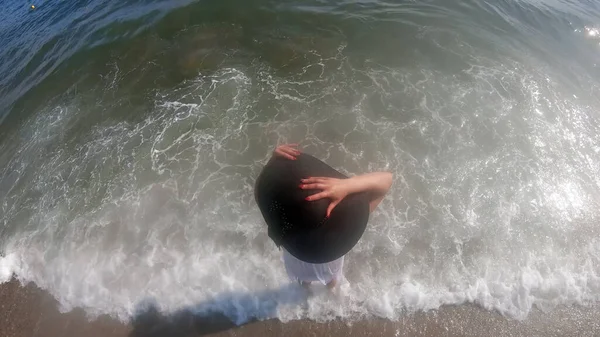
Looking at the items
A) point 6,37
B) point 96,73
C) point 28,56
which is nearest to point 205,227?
point 96,73

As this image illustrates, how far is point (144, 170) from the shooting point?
317 inches

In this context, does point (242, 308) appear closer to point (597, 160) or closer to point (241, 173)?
point (241, 173)

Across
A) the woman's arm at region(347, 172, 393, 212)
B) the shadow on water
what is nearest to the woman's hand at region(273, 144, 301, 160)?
the woman's arm at region(347, 172, 393, 212)

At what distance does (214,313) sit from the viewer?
19.1 ft

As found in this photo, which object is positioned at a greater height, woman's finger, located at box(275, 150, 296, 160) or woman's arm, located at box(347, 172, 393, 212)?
woman's finger, located at box(275, 150, 296, 160)

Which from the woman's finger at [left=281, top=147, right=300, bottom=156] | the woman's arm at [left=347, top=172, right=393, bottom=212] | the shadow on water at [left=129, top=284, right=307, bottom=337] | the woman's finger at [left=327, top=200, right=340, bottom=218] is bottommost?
the shadow on water at [left=129, top=284, right=307, bottom=337]

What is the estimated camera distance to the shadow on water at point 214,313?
5664 millimetres

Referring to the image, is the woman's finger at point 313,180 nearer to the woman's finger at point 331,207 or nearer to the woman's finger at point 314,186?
the woman's finger at point 314,186

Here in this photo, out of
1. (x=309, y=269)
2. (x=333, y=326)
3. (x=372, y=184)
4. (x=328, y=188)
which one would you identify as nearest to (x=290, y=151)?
(x=328, y=188)

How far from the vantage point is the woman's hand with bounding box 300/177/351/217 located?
7.84 ft

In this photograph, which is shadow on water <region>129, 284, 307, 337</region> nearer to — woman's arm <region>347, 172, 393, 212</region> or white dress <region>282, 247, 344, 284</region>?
white dress <region>282, 247, 344, 284</region>

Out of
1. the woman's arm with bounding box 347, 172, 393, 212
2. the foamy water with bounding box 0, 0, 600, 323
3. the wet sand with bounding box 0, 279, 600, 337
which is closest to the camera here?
the woman's arm with bounding box 347, 172, 393, 212

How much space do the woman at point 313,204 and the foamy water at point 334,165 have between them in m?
3.48

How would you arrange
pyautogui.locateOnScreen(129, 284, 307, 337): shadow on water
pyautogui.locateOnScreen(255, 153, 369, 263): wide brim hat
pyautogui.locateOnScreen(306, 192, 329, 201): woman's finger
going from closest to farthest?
pyautogui.locateOnScreen(306, 192, 329, 201): woman's finger
pyautogui.locateOnScreen(255, 153, 369, 263): wide brim hat
pyautogui.locateOnScreen(129, 284, 307, 337): shadow on water
